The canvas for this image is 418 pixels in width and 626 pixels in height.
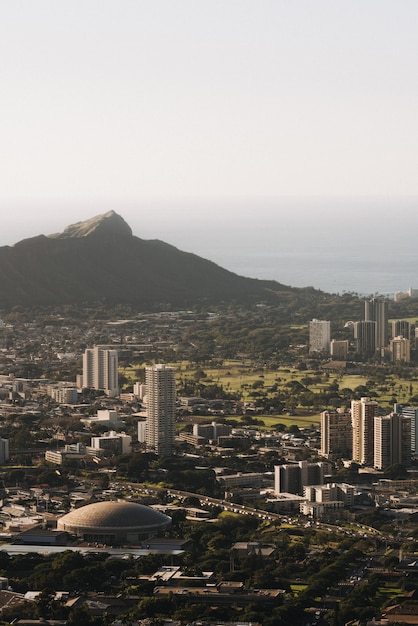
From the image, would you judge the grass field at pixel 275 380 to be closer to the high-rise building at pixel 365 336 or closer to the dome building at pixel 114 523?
the high-rise building at pixel 365 336

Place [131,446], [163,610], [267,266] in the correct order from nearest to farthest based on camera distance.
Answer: [163,610] → [131,446] → [267,266]

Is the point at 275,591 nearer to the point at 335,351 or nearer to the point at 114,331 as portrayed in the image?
the point at 335,351

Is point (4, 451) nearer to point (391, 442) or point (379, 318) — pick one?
point (391, 442)

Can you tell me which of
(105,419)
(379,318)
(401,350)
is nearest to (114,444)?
(105,419)

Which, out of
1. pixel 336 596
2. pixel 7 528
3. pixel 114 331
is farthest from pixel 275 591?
pixel 114 331

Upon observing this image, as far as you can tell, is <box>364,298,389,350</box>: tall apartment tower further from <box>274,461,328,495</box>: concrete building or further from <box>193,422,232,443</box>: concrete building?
<box>274,461,328,495</box>: concrete building

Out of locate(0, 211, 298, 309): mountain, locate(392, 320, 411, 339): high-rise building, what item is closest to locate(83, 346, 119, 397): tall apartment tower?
locate(392, 320, 411, 339): high-rise building
